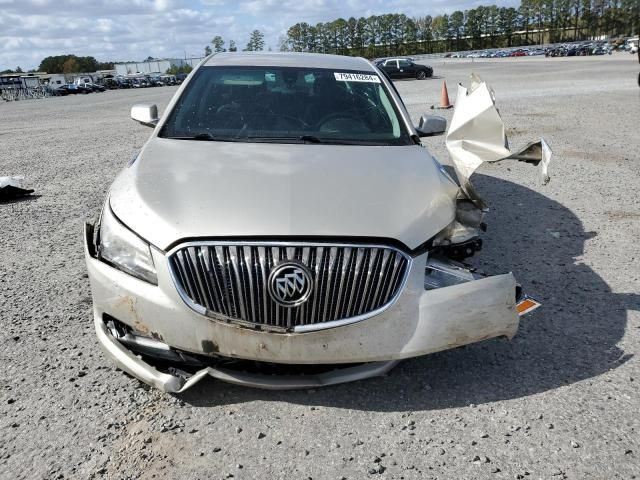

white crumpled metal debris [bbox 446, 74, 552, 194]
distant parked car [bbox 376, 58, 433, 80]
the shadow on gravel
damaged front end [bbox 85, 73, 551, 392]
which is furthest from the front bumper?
distant parked car [bbox 376, 58, 433, 80]

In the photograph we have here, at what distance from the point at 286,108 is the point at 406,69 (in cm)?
3723

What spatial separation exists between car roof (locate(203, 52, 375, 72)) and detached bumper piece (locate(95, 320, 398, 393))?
259cm

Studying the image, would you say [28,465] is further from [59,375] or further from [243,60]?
[243,60]

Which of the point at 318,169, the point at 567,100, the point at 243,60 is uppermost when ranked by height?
the point at 243,60

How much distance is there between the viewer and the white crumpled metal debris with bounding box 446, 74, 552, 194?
3.52 m


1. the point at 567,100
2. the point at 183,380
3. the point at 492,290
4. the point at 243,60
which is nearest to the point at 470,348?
the point at 492,290

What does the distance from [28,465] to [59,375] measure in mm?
709

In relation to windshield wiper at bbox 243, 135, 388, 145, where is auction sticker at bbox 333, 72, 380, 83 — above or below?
above

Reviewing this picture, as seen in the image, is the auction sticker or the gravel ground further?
the auction sticker

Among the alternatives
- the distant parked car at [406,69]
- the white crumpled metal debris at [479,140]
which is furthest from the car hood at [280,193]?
the distant parked car at [406,69]

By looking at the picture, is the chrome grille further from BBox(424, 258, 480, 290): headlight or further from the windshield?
the windshield

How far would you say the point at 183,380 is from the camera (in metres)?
2.59

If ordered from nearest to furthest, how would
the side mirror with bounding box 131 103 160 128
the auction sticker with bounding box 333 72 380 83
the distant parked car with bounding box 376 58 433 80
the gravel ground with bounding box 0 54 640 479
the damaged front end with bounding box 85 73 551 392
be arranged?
the gravel ground with bounding box 0 54 640 479, the damaged front end with bounding box 85 73 551 392, the auction sticker with bounding box 333 72 380 83, the side mirror with bounding box 131 103 160 128, the distant parked car with bounding box 376 58 433 80

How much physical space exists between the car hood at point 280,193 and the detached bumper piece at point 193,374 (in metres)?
0.51
